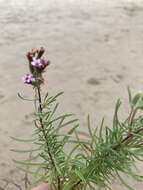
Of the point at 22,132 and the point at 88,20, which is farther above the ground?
the point at 88,20

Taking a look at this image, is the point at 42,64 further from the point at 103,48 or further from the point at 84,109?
the point at 103,48

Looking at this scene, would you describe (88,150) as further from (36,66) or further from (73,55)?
(73,55)

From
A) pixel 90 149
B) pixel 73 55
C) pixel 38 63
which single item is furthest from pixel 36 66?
pixel 73 55

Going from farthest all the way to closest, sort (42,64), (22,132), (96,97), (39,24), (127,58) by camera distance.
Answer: (39,24) < (127,58) < (96,97) < (22,132) < (42,64)

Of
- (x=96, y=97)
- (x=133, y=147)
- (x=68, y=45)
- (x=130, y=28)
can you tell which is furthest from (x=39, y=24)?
(x=133, y=147)

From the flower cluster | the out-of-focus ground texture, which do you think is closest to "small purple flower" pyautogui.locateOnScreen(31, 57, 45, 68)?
the flower cluster

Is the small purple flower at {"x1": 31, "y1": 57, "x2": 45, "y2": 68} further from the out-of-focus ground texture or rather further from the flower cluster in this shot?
the out-of-focus ground texture
